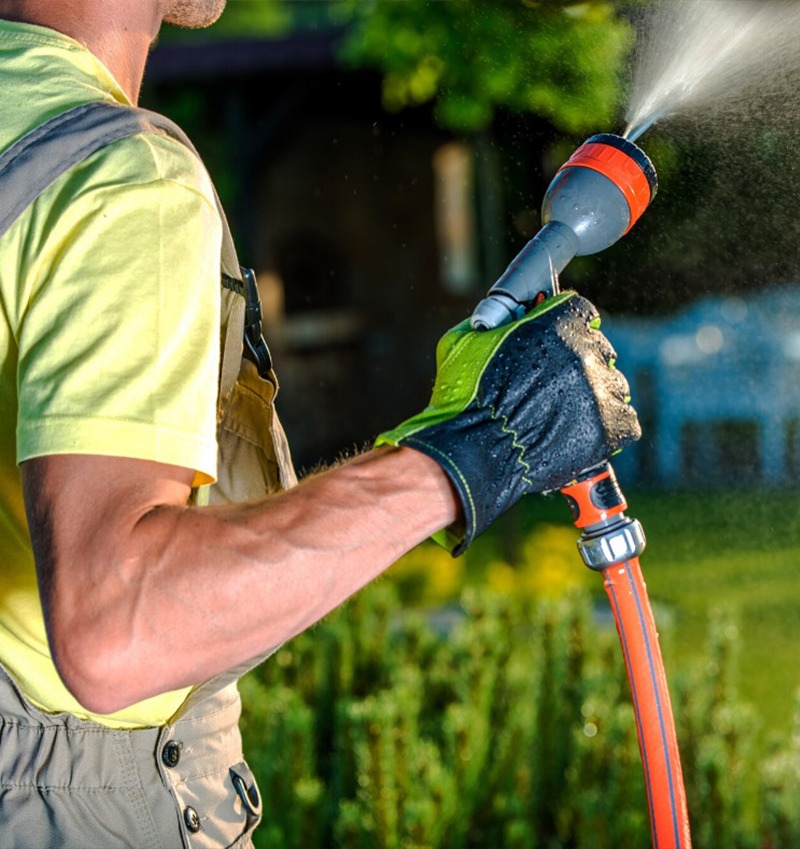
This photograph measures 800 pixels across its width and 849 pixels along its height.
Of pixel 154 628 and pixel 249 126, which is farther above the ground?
pixel 249 126

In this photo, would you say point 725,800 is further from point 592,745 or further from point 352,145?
point 352,145

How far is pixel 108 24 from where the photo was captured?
143cm

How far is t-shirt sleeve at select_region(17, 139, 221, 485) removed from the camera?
3.58ft

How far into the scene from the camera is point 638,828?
9.55ft

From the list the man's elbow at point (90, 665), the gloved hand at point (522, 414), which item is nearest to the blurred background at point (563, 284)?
the gloved hand at point (522, 414)

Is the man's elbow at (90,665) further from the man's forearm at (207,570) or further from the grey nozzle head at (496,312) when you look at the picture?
the grey nozzle head at (496,312)

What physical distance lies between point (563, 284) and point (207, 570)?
4295 millimetres

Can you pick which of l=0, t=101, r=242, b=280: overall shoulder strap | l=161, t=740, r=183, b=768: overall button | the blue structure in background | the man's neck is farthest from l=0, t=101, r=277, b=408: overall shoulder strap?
the blue structure in background

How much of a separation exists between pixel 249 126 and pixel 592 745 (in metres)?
7.92

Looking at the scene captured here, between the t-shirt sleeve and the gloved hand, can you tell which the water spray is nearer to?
the gloved hand

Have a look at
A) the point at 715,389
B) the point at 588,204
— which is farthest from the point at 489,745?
the point at 715,389

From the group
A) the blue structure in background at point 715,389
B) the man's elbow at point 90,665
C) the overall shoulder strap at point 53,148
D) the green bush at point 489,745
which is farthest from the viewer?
the blue structure in background at point 715,389

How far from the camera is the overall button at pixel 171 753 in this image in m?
1.48

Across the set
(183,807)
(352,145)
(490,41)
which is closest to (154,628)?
(183,807)
